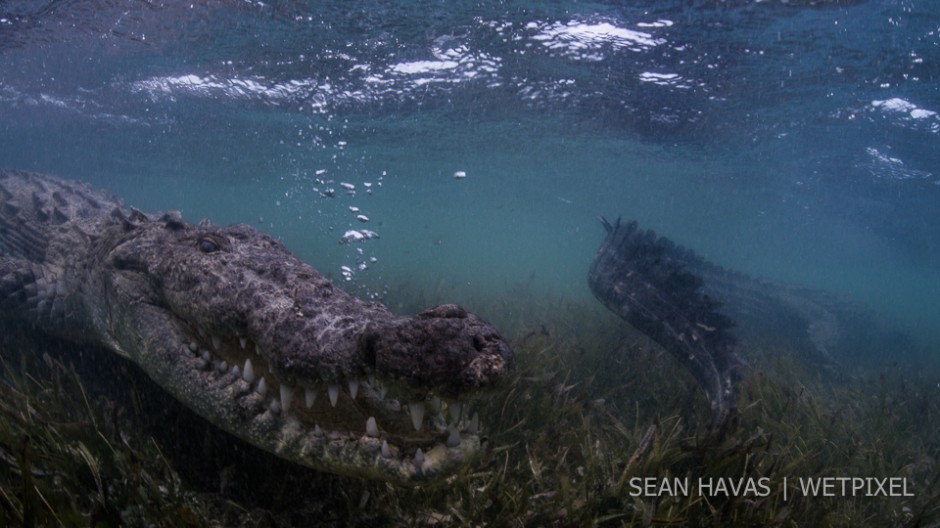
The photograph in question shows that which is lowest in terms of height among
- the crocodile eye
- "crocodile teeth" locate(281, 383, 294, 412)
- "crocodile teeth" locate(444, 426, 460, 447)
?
"crocodile teeth" locate(444, 426, 460, 447)

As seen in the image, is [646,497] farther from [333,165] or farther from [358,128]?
[333,165]

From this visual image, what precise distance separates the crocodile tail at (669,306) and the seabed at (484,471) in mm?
404

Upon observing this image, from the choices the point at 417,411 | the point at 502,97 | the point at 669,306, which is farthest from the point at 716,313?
the point at 502,97

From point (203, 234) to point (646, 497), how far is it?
11.0ft

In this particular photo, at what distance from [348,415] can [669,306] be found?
5845mm

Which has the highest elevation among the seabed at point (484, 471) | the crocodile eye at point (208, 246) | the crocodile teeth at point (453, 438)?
the crocodile eye at point (208, 246)

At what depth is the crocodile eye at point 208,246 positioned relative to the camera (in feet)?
10.5

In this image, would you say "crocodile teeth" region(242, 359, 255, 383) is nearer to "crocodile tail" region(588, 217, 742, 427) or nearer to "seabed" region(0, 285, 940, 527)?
"seabed" region(0, 285, 940, 527)

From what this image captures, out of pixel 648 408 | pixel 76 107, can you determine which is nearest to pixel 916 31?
pixel 648 408

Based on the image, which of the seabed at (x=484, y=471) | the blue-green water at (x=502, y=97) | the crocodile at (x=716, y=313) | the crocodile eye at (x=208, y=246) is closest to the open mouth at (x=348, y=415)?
the seabed at (x=484, y=471)

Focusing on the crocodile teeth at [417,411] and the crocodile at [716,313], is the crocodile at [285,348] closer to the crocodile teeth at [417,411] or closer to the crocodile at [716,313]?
Answer: the crocodile teeth at [417,411]

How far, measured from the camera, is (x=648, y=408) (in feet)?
19.2

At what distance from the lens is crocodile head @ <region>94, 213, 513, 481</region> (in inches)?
75.5

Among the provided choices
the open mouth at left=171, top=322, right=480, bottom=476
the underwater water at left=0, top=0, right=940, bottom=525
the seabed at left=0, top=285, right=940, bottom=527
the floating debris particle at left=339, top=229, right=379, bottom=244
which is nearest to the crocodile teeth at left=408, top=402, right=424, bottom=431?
the open mouth at left=171, top=322, right=480, bottom=476
